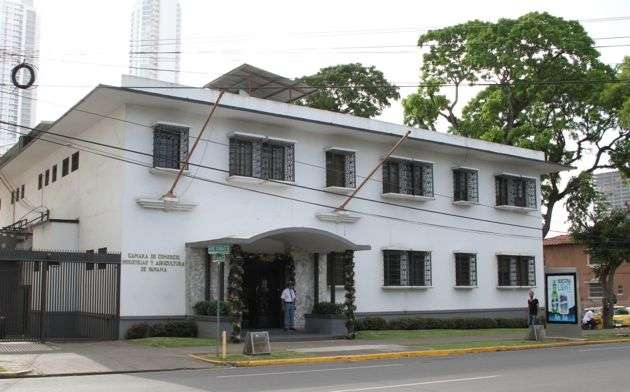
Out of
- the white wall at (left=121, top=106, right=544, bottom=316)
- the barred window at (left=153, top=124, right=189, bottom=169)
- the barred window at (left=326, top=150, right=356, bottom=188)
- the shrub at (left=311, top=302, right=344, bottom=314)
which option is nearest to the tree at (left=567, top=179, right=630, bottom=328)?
the white wall at (left=121, top=106, right=544, bottom=316)

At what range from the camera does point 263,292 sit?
91.9 feet

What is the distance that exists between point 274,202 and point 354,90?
1032 inches

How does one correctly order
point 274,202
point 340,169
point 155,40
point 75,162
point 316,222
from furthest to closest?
point 340,169 → point 75,162 → point 316,222 → point 274,202 → point 155,40

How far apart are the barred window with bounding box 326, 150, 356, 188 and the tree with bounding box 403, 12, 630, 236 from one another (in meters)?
13.0

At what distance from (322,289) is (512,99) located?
20.4m

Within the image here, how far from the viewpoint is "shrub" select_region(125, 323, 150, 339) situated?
2398 centimetres

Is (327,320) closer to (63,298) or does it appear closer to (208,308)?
(208,308)

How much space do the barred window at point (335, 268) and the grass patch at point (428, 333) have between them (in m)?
2.27

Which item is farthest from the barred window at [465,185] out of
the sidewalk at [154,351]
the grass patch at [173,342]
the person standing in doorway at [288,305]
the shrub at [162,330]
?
the grass patch at [173,342]

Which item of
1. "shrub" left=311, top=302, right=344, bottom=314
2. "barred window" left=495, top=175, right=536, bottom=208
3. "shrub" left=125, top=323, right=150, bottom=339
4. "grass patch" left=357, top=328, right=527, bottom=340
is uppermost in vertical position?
"barred window" left=495, top=175, right=536, bottom=208

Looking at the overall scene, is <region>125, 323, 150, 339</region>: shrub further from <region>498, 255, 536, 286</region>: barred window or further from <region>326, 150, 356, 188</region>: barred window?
<region>498, 255, 536, 286</region>: barred window

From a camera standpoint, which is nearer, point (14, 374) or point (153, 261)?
point (14, 374)

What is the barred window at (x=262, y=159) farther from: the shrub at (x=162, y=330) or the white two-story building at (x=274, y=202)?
the shrub at (x=162, y=330)

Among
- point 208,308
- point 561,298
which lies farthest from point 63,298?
point 561,298
